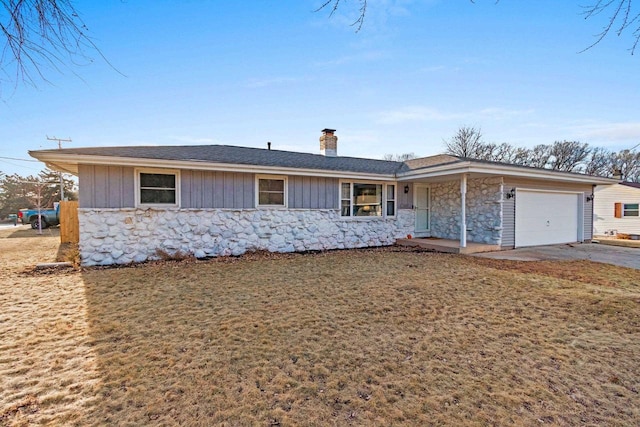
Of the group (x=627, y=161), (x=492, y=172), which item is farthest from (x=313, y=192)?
(x=627, y=161)

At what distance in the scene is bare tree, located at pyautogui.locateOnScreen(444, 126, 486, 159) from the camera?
28608 mm

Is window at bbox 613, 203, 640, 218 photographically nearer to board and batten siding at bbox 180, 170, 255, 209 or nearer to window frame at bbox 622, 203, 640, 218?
window frame at bbox 622, 203, 640, 218

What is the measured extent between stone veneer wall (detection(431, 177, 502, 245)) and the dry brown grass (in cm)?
398

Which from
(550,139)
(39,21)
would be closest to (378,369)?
(39,21)

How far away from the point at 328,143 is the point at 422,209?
4588 millimetres

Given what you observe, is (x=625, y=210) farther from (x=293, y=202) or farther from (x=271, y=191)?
(x=271, y=191)

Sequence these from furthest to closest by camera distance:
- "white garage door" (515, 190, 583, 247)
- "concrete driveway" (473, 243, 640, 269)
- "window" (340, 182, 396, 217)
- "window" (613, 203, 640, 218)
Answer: "window" (613, 203, 640, 218) → "window" (340, 182, 396, 217) → "white garage door" (515, 190, 583, 247) → "concrete driveway" (473, 243, 640, 269)

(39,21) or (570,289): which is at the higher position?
(39,21)

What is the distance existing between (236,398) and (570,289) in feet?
19.0

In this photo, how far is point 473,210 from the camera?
1020 cm

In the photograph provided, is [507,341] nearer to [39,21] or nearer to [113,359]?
[113,359]

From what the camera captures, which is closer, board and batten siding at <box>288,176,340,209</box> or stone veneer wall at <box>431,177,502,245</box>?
board and batten siding at <box>288,176,340,209</box>

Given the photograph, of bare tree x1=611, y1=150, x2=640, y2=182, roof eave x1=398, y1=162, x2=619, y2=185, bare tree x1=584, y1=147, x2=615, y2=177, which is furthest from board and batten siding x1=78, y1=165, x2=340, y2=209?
bare tree x1=611, y1=150, x2=640, y2=182

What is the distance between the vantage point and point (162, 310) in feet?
13.6
